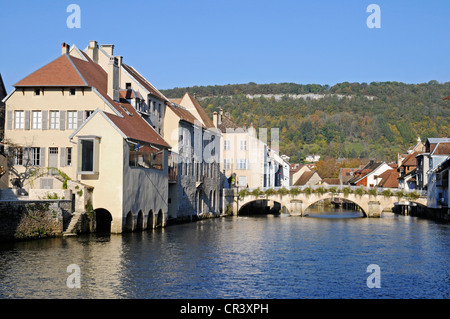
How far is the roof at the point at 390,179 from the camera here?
98.5 metres

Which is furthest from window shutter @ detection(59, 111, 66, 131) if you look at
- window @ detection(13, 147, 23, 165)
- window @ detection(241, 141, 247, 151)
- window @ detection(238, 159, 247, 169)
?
window @ detection(238, 159, 247, 169)

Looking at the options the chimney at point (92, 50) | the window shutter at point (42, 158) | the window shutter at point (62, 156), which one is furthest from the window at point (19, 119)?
the chimney at point (92, 50)

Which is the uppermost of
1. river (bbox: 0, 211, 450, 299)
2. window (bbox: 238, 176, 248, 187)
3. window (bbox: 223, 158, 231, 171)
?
window (bbox: 223, 158, 231, 171)

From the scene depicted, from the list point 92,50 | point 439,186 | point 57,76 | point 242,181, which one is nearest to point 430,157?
point 439,186

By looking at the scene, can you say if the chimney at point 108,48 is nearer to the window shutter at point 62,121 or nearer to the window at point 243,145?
the window shutter at point 62,121

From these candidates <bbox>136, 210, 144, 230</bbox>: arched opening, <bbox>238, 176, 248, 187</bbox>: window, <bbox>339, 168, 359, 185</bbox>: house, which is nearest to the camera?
<bbox>136, 210, 144, 230</bbox>: arched opening

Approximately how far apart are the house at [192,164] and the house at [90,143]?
5657mm

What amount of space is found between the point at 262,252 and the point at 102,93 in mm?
18410

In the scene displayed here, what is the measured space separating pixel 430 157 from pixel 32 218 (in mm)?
53788

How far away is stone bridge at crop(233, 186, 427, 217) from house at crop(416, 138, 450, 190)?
596cm

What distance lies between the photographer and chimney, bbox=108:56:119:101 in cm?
4597

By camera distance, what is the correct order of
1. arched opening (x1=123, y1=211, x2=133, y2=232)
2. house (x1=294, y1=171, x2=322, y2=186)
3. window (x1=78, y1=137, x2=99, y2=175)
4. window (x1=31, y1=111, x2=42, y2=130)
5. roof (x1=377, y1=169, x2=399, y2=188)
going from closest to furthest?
1. window (x1=78, y1=137, x2=99, y2=175)
2. arched opening (x1=123, y1=211, x2=133, y2=232)
3. window (x1=31, y1=111, x2=42, y2=130)
4. roof (x1=377, y1=169, x2=399, y2=188)
5. house (x1=294, y1=171, x2=322, y2=186)

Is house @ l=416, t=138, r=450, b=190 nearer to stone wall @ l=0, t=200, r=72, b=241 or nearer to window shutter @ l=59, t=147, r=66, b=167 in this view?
window shutter @ l=59, t=147, r=66, b=167

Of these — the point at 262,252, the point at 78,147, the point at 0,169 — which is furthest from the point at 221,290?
the point at 0,169
